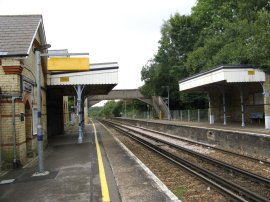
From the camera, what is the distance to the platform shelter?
25.2m

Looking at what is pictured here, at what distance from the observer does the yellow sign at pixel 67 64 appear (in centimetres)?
1447

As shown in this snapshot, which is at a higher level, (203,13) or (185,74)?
(203,13)

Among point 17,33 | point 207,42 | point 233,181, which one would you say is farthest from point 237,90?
point 233,181

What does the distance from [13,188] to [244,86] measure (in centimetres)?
2515

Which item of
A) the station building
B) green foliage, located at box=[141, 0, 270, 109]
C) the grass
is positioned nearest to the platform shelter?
green foliage, located at box=[141, 0, 270, 109]

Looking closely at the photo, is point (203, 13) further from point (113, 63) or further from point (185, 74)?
point (113, 63)

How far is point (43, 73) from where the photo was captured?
1988cm

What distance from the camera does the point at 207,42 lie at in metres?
44.9

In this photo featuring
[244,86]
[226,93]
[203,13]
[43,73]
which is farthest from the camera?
[203,13]

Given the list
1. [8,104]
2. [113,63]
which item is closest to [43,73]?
[113,63]

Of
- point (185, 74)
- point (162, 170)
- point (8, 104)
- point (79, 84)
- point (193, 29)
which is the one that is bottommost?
point (162, 170)

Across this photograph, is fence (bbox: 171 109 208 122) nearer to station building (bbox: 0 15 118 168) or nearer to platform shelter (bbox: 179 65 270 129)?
platform shelter (bbox: 179 65 270 129)

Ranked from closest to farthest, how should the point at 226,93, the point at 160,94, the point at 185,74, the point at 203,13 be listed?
the point at 226,93
the point at 203,13
the point at 185,74
the point at 160,94

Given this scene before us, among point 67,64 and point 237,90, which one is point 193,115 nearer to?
point 237,90
